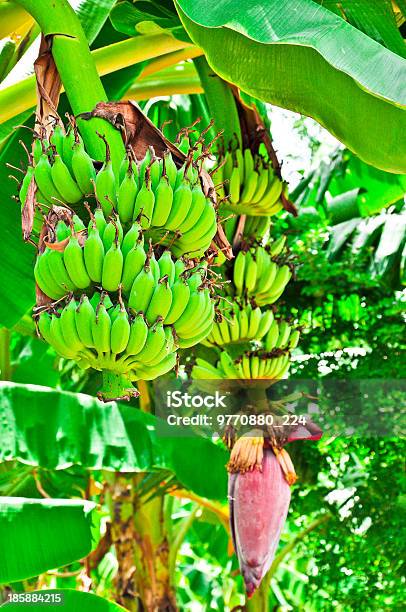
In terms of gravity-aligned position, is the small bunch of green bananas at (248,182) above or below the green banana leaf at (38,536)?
above

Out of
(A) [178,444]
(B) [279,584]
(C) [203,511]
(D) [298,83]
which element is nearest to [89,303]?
(D) [298,83]

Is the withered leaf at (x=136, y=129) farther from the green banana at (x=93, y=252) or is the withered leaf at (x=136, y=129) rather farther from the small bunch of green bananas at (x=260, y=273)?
the small bunch of green bananas at (x=260, y=273)

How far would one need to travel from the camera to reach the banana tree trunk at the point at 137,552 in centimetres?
283

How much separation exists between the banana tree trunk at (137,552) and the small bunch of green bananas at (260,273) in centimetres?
128

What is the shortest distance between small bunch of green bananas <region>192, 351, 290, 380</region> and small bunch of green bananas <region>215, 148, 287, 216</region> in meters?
0.34

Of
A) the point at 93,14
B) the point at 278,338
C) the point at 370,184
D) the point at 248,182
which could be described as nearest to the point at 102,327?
the point at 93,14

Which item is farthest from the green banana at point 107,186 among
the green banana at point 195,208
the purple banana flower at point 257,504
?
the purple banana flower at point 257,504

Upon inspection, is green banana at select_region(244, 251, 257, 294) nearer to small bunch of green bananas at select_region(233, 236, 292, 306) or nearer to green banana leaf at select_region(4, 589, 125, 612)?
small bunch of green bananas at select_region(233, 236, 292, 306)

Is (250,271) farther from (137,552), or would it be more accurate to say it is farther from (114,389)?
(137,552)

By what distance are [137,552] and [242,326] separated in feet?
4.60

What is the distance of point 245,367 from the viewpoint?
1893 mm

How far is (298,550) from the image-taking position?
307cm

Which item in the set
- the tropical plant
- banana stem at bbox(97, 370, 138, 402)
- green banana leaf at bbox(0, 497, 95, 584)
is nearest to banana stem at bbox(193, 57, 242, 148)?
the tropical plant

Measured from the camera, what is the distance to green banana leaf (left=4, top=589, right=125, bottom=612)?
6.30 ft
